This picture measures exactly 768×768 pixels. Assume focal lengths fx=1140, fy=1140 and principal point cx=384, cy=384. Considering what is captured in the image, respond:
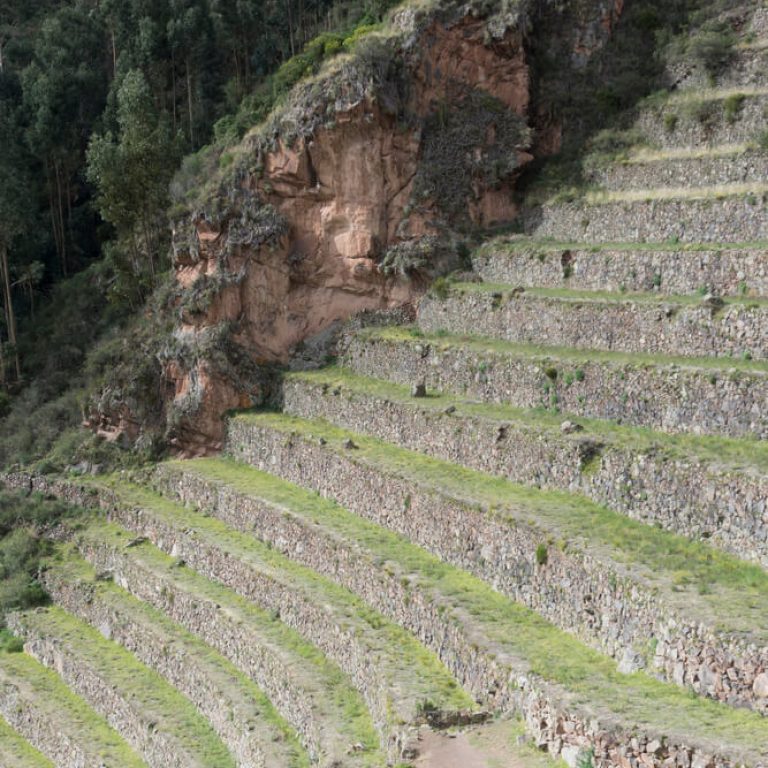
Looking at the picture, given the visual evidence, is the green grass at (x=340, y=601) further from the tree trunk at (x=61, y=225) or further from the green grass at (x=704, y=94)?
the tree trunk at (x=61, y=225)

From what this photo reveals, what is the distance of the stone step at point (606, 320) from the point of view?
66.1ft

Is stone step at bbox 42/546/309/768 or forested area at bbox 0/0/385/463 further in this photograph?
forested area at bbox 0/0/385/463

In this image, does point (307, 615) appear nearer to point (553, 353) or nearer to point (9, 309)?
point (553, 353)

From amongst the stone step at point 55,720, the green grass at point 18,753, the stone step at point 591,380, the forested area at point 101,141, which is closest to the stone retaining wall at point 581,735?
the stone step at point 591,380

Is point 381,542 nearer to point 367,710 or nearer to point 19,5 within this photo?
point 367,710

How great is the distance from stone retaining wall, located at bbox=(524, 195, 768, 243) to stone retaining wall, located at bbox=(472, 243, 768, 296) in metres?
0.96

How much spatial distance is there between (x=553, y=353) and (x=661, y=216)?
4583 millimetres

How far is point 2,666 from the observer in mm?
27266

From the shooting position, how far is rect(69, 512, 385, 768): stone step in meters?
18.2

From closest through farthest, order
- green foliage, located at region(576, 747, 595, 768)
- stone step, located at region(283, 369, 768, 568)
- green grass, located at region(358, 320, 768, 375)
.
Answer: green foliage, located at region(576, 747, 595, 768) < stone step, located at region(283, 369, 768, 568) < green grass, located at region(358, 320, 768, 375)

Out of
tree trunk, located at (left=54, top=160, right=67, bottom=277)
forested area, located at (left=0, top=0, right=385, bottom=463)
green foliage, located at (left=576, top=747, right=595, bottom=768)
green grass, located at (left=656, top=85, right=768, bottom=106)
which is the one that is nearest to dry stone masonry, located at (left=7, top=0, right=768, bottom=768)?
green foliage, located at (left=576, top=747, right=595, bottom=768)

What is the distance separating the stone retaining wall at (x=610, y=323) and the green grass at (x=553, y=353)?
0.24 meters

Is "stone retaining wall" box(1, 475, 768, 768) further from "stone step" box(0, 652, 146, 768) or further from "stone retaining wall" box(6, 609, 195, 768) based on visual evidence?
"stone step" box(0, 652, 146, 768)

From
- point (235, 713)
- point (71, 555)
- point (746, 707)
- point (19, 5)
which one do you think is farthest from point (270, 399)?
point (19, 5)
